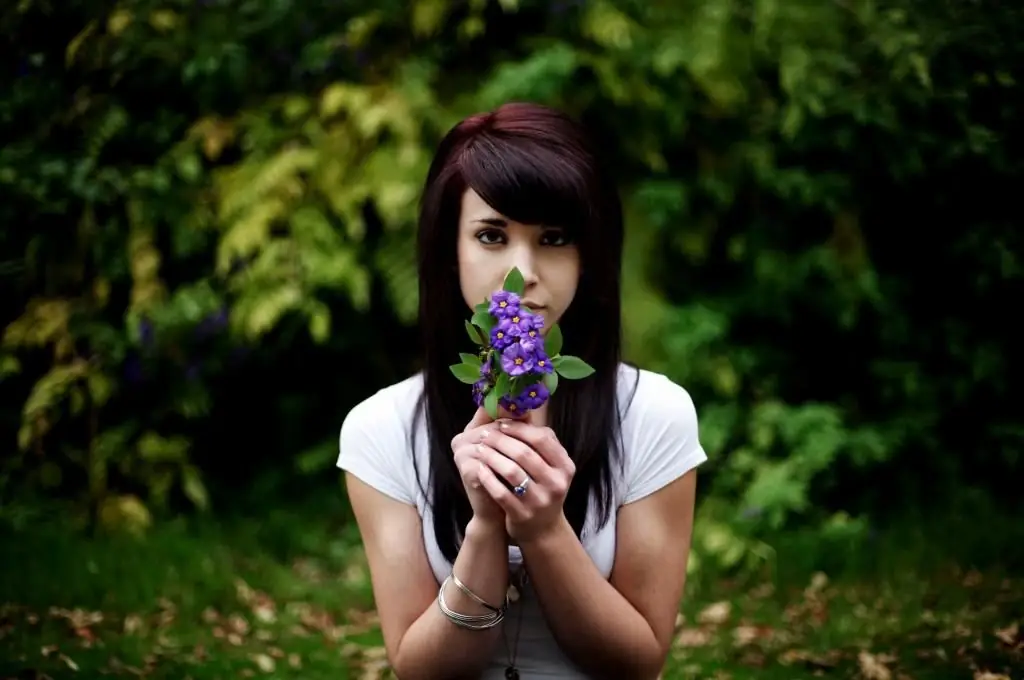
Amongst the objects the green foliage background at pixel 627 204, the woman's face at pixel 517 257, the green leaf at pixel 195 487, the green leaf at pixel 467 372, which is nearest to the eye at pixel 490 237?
the woman's face at pixel 517 257

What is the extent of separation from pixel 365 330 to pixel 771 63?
235 cm

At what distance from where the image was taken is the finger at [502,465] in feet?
6.25

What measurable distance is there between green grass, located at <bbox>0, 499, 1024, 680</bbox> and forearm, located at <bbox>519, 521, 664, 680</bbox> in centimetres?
154

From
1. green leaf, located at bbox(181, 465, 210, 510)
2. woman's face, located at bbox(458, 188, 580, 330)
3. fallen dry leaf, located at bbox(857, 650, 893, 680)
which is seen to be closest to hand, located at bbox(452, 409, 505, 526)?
woman's face, located at bbox(458, 188, 580, 330)

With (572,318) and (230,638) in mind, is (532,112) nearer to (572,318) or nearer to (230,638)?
(572,318)

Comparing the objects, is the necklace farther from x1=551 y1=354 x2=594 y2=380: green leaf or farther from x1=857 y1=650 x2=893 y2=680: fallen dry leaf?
x1=857 y1=650 x2=893 y2=680: fallen dry leaf

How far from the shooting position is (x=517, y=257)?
222cm

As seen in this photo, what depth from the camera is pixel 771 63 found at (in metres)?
5.27

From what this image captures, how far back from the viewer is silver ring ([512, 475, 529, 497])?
1923 mm

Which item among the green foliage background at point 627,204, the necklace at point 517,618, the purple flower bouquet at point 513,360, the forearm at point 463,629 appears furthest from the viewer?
the green foliage background at point 627,204

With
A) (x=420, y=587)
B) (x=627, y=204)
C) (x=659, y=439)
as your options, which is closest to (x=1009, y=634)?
(x=659, y=439)

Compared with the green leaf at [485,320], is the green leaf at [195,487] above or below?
below

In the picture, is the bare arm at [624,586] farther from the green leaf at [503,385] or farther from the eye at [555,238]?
the eye at [555,238]

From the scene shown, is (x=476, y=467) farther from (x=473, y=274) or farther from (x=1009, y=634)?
(x=1009, y=634)
